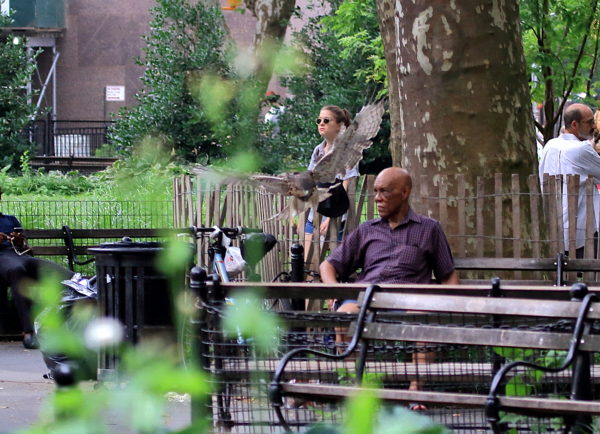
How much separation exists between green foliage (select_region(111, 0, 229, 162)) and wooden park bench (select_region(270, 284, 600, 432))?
1420cm

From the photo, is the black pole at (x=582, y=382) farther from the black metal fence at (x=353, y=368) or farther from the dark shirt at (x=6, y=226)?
the dark shirt at (x=6, y=226)

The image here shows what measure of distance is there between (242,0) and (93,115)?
53.7 ft

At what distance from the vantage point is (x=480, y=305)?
13.3 feet

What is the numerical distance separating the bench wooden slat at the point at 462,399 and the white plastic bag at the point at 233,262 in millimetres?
4244

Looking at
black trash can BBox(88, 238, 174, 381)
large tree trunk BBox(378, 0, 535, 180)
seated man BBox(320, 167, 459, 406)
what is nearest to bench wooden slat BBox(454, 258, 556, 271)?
seated man BBox(320, 167, 459, 406)

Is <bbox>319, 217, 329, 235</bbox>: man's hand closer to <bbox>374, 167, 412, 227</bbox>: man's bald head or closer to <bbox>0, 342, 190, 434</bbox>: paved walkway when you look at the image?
<bbox>374, 167, 412, 227</bbox>: man's bald head

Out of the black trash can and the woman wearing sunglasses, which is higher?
the woman wearing sunglasses

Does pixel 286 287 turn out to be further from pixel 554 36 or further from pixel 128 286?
pixel 554 36

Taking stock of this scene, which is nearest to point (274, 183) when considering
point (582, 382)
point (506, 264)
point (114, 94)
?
point (506, 264)

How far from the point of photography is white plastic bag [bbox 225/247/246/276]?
8.11 m

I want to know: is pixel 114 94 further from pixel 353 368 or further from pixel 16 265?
pixel 353 368

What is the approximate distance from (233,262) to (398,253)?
6.56ft

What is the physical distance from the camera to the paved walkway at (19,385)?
6.47 m

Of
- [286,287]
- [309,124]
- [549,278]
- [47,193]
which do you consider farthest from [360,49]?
[286,287]
